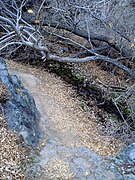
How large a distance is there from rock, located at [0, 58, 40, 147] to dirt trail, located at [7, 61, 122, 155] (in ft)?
1.33

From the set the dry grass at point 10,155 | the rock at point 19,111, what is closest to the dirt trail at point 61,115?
the rock at point 19,111

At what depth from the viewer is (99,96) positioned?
27.0 feet

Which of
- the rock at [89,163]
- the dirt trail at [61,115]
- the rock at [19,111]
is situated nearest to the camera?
the rock at [89,163]

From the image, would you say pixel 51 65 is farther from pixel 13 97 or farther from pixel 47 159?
pixel 47 159

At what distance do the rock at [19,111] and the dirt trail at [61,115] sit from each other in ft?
1.33

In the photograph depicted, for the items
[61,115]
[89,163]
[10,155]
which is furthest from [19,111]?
[61,115]

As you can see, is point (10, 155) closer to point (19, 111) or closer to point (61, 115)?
point (19, 111)

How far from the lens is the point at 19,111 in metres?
5.16

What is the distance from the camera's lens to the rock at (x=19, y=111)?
4793 mm

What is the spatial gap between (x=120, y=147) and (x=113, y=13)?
4.87m

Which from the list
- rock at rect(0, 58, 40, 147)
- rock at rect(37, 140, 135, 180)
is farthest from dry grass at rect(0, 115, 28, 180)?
rock at rect(37, 140, 135, 180)

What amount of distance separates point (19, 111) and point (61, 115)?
192 cm

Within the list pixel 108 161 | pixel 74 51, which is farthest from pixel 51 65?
pixel 108 161

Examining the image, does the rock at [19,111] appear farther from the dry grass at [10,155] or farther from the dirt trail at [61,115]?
the dirt trail at [61,115]
